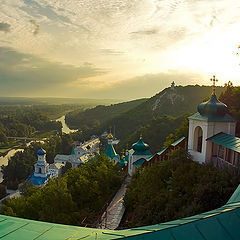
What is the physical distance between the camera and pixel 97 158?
68.0 feet

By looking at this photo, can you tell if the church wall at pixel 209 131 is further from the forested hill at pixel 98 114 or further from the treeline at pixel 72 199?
the forested hill at pixel 98 114

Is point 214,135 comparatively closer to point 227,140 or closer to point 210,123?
point 210,123

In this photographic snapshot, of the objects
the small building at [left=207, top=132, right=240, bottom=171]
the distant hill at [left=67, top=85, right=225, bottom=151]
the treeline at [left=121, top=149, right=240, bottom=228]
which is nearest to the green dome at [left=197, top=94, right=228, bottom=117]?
the small building at [left=207, top=132, right=240, bottom=171]

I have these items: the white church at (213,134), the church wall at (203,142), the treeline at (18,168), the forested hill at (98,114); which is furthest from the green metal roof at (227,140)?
the forested hill at (98,114)

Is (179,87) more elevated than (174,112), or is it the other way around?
(179,87)

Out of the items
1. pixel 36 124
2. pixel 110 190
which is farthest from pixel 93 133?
pixel 110 190

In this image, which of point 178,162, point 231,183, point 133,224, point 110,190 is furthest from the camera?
point 110,190

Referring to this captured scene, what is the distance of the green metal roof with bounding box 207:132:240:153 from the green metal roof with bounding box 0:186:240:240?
611 centimetres

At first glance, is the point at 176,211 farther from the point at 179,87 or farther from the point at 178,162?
the point at 179,87

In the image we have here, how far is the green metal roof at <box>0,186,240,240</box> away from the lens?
3045 millimetres

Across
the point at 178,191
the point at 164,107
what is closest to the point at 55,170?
the point at 178,191

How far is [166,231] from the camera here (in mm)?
3053

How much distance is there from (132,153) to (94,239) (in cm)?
1641

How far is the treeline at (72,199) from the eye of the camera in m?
12.5
